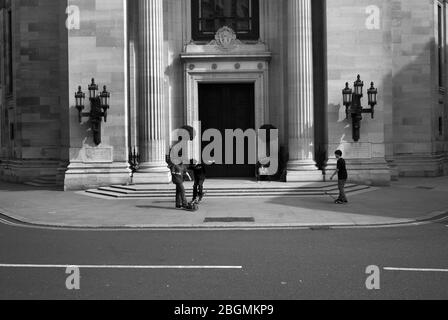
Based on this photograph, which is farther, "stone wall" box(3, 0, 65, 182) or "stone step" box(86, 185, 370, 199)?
"stone wall" box(3, 0, 65, 182)

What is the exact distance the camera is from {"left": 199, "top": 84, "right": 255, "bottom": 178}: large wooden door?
84.5ft

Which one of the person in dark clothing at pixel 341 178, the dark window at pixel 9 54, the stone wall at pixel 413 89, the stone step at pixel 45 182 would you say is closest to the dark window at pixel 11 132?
the dark window at pixel 9 54

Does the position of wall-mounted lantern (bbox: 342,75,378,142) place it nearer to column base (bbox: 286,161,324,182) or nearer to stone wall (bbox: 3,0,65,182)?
column base (bbox: 286,161,324,182)

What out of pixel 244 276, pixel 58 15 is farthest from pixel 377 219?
pixel 58 15

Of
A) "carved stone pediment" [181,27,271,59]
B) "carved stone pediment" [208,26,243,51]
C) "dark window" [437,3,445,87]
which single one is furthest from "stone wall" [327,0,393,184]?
"dark window" [437,3,445,87]

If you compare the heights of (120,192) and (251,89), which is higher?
(251,89)

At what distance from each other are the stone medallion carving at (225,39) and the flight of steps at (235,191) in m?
7.13

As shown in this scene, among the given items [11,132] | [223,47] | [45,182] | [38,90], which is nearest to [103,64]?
[223,47]

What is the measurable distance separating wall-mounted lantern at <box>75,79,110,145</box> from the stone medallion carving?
19.2ft

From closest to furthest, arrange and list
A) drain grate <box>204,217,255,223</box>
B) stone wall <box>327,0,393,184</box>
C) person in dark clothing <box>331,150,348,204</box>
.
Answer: drain grate <box>204,217,255,223</box> < person in dark clothing <box>331,150,348,204</box> < stone wall <box>327,0,393,184</box>

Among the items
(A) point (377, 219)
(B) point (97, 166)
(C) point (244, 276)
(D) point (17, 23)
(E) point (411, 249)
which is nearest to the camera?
(C) point (244, 276)
